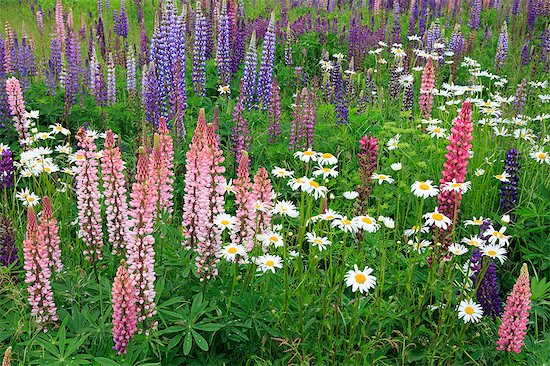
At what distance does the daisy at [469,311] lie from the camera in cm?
274

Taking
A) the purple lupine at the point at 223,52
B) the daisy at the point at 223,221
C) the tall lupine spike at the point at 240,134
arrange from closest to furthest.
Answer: the daisy at the point at 223,221 → the tall lupine spike at the point at 240,134 → the purple lupine at the point at 223,52

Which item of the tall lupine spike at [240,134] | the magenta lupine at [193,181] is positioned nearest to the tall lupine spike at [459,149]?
the magenta lupine at [193,181]

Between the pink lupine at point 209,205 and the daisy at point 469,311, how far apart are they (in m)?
1.26

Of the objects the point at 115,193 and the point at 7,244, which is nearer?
the point at 115,193

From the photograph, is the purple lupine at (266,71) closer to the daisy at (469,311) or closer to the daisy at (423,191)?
the daisy at (423,191)

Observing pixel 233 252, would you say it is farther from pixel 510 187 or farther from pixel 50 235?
pixel 510 187

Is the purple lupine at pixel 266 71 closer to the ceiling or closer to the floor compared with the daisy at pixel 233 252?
closer to the ceiling

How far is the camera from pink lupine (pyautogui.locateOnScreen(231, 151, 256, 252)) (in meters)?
2.63

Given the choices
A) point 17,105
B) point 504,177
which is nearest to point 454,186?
point 504,177

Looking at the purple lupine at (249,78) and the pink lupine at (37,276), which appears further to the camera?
the purple lupine at (249,78)

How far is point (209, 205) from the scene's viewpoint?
2.65 metres

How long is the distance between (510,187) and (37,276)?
3032mm

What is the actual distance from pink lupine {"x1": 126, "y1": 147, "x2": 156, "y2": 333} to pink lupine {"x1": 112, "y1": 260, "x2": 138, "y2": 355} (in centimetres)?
5

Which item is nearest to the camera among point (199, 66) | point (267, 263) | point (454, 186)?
point (267, 263)
